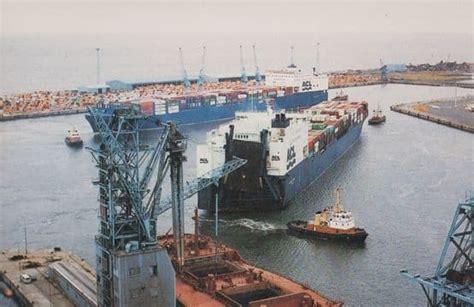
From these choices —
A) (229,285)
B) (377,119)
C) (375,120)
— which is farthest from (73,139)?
(229,285)

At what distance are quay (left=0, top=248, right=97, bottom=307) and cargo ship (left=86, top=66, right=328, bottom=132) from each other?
21.2 meters

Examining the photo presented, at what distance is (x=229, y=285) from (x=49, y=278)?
17.0 ft

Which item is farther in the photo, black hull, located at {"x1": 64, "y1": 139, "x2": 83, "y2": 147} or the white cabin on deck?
the white cabin on deck

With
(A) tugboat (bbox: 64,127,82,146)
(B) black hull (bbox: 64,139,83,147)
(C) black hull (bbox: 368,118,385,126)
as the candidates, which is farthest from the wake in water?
(C) black hull (bbox: 368,118,385,126)

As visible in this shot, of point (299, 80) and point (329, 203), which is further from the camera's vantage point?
point (299, 80)

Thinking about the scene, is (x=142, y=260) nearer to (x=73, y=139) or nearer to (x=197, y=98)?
(x=73, y=139)

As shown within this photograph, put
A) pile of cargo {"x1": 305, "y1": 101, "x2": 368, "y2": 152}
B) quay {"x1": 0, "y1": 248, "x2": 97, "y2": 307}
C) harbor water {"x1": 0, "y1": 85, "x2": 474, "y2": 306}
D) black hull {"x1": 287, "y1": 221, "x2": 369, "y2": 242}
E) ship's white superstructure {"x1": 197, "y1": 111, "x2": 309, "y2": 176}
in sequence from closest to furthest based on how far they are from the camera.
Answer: quay {"x1": 0, "y1": 248, "x2": 97, "y2": 307}
harbor water {"x1": 0, "y1": 85, "x2": 474, "y2": 306}
black hull {"x1": 287, "y1": 221, "x2": 369, "y2": 242}
ship's white superstructure {"x1": 197, "y1": 111, "x2": 309, "y2": 176}
pile of cargo {"x1": 305, "y1": 101, "x2": 368, "y2": 152}

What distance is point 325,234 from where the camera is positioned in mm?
23281

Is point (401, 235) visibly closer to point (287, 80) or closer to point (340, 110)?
point (340, 110)

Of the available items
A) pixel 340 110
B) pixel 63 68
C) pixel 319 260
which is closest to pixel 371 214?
pixel 319 260

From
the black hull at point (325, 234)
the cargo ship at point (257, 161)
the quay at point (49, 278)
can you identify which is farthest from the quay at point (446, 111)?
the quay at point (49, 278)

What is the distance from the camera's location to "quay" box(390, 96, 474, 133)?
4941cm

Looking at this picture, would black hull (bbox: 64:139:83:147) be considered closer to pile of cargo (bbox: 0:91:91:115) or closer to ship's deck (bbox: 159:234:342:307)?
pile of cargo (bbox: 0:91:91:115)

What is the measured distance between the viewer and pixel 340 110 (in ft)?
144
